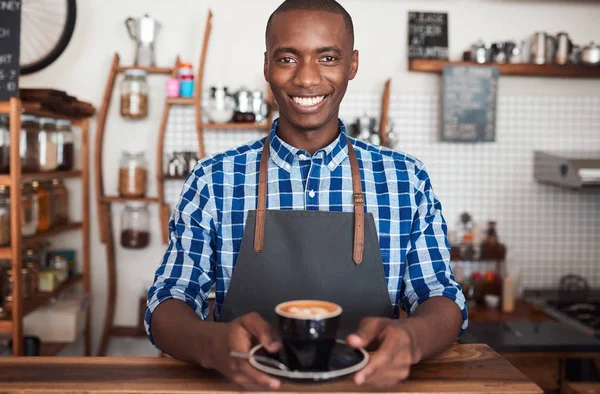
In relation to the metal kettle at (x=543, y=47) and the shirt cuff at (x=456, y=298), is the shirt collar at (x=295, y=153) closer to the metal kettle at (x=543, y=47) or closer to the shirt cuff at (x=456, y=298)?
the shirt cuff at (x=456, y=298)

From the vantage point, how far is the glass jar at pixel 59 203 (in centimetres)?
318

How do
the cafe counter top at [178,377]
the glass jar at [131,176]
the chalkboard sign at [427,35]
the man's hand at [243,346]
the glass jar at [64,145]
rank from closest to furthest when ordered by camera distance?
the man's hand at [243,346] → the cafe counter top at [178,377] → the glass jar at [64,145] → the glass jar at [131,176] → the chalkboard sign at [427,35]

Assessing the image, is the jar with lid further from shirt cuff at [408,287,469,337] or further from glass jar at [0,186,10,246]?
shirt cuff at [408,287,469,337]

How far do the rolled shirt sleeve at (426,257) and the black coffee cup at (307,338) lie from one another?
17.6 inches

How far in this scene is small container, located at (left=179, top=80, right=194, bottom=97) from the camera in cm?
332

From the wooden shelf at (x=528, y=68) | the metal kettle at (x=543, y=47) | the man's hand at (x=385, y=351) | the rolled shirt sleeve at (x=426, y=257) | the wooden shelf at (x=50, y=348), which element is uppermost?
the metal kettle at (x=543, y=47)

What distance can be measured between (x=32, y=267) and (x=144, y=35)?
4.28 ft

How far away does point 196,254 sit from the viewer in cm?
139

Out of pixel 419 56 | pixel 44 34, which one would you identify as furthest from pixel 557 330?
pixel 44 34

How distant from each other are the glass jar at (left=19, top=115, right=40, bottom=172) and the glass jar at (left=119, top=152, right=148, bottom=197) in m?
0.51

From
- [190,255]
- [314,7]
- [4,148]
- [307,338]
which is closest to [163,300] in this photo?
[190,255]

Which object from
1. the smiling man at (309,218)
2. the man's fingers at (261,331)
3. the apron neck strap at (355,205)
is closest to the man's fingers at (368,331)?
the man's fingers at (261,331)

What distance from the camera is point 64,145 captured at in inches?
125

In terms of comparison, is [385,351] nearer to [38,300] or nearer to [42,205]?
[38,300]
